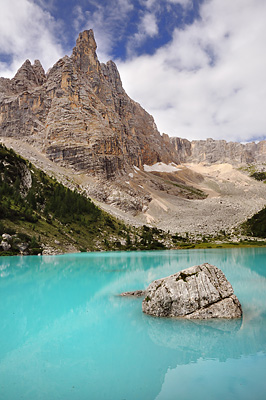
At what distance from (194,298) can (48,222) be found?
6232cm

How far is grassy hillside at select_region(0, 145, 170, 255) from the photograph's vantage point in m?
57.5

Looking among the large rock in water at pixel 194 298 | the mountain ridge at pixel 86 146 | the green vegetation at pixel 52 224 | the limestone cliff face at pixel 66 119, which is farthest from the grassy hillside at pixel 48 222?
the limestone cliff face at pixel 66 119

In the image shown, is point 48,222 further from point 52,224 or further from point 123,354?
point 123,354

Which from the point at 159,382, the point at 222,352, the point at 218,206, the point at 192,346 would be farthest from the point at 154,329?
the point at 218,206

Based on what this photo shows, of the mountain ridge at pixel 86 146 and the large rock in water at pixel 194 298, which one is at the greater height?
the mountain ridge at pixel 86 146

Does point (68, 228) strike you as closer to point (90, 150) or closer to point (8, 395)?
point (8, 395)

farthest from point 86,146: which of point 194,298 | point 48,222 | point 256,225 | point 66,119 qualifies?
point 194,298

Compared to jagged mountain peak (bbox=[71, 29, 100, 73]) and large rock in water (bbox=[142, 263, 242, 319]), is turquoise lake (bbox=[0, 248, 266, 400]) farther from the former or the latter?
jagged mountain peak (bbox=[71, 29, 100, 73])

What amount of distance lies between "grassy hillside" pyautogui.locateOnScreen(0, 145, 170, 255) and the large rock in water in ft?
149

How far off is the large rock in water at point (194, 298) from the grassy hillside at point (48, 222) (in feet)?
149

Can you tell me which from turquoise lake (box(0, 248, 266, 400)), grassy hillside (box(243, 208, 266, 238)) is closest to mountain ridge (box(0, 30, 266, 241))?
grassy hillside (box(243, 208, 266, 238))

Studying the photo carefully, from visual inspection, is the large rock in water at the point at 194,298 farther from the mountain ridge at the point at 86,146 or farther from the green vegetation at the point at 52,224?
the mountain ridge at the point at 86,146

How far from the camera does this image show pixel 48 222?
70688mm

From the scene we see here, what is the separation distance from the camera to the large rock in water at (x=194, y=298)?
1316cm
